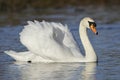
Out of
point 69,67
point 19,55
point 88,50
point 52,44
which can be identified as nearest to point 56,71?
point 69,67

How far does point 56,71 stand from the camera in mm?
14008

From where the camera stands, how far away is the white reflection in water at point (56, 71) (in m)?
13.0

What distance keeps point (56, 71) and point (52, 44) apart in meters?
1.51

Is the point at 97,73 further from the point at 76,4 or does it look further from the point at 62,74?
the point at 76,4

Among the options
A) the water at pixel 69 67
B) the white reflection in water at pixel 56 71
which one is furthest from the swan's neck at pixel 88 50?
the white reflection in water at pixel 56 71

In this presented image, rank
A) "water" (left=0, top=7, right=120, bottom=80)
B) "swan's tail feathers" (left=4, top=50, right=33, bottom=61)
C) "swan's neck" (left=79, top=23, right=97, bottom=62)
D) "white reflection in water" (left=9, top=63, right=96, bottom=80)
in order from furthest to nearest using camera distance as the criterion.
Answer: "swan's tail feathers" (left=4, top=50, right=33, bottom=61) → "swan's neck" (left=79, top=23, right=97, bottom=62) → "water" (left=0, top=7, right=120, bottom=80) → "white reflection in water" (left=9, top=63, right=96, bottom=80)

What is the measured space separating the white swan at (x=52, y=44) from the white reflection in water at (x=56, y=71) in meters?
0.27

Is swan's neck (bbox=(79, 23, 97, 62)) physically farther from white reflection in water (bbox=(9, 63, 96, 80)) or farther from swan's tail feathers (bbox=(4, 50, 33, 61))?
swan's tail feathers (bbox=(4, 50, 33, 61))

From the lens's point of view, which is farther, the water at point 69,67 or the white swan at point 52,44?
the white swan at point 52,44

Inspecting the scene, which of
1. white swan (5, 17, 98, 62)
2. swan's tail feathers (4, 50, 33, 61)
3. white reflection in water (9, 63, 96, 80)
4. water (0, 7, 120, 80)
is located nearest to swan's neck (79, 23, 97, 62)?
white swan (5, 17, 98, 62)

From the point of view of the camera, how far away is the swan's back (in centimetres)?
1540

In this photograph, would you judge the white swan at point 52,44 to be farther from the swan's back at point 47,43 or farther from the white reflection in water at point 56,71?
the white reflection in water at point 56,71

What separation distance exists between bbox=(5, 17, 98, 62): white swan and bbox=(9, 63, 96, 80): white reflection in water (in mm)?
265

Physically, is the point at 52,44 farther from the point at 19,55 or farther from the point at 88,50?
the point at 19,55
